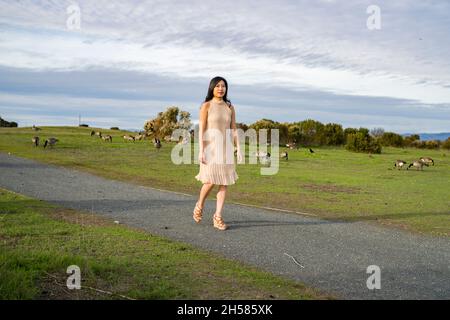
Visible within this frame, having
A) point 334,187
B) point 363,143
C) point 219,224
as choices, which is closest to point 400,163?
point 334,187

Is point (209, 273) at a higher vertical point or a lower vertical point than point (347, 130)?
lower

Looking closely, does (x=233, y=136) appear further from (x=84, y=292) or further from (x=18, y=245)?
(x=84, y=292)

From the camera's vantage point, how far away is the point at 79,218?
9531mm

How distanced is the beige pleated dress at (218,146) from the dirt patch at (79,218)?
6.12ft

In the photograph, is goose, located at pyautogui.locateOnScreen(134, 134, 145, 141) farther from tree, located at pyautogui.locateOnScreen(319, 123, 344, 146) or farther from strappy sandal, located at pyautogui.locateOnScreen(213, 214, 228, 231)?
strappy sandal, located at pyautogui.locateOnScreen(213, 214, 228, 231)

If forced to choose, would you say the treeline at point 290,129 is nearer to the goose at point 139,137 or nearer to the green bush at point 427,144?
the goose at point 139,137

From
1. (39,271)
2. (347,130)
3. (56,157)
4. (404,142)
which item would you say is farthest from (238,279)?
(404,142)

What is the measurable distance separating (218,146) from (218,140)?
0.10 m

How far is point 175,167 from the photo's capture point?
2372 cm

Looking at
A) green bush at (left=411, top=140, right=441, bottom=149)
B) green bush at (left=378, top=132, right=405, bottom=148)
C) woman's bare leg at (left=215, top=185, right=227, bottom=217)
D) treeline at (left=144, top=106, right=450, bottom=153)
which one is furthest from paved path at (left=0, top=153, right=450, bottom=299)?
green bush at (left=411, top=140, right=441, bottom=149)

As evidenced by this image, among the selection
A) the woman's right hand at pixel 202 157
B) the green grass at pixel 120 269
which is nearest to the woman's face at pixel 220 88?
the woman's right hand at pixel 202 157

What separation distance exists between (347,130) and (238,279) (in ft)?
152

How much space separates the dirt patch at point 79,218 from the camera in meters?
9.12

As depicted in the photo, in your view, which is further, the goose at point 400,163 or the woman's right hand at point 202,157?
the goose at point 400,163
